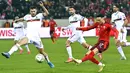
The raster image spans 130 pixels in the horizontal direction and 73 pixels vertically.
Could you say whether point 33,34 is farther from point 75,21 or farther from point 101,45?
point 75,21

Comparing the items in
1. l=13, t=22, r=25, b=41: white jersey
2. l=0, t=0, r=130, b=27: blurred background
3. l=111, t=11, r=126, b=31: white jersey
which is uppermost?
l=111, t=11, r=126, b=31: white jersey

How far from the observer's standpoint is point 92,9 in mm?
49188

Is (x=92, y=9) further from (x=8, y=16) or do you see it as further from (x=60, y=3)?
(x=8, y=16)

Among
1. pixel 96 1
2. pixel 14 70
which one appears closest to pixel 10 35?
pixel 96 1

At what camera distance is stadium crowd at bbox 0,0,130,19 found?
154 feet

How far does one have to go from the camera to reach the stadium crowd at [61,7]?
4703 centimetres

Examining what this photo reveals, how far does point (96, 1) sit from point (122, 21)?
27.1m

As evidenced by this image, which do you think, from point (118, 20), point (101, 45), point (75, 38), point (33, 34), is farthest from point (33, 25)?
point (118, 20)

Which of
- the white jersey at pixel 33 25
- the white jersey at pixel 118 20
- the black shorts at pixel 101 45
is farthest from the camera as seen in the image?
the white jersey at pixel 118 20

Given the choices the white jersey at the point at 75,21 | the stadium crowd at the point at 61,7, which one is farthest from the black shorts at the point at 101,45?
the stadium crowd at the point at 61,7

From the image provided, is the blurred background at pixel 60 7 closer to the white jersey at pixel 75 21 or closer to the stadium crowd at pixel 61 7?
the stadium crowd at pixel 61 7

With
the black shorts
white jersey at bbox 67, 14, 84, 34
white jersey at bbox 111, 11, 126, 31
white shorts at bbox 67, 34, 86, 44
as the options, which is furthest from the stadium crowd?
the black shorts

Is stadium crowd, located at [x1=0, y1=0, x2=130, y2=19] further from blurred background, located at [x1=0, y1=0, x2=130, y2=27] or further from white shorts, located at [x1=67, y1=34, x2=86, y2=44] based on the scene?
white shorts, located at [x1=67, y1=34, x2=86, y2=44]

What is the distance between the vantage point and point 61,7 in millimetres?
48375
